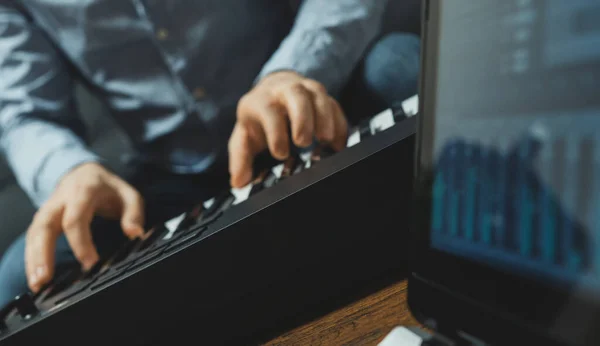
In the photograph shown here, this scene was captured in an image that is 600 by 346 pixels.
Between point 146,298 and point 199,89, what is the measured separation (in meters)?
0.58

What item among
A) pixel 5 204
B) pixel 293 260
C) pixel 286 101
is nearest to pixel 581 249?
pixel 293 260

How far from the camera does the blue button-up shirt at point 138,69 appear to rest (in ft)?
2.69

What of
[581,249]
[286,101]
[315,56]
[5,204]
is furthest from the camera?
[5,204]

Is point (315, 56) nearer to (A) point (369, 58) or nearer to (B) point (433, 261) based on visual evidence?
(A) point (369, 58)

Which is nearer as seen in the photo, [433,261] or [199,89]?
[433,261]

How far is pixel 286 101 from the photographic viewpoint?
47 centimetres

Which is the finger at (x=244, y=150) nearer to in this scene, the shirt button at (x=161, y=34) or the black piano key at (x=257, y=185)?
the black piano key at (x=257, y=185)

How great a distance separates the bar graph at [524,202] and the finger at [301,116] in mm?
225

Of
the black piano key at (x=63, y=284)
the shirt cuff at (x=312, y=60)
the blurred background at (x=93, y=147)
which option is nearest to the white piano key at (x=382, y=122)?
the shirt cuff at (x=312, y=60)

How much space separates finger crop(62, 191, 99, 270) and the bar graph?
48 cm

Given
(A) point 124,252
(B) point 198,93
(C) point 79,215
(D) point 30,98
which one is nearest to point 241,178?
(A) point 124,252

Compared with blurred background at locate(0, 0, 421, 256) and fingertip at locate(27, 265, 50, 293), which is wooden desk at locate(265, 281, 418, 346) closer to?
fingertip at locate(27, 265, 50, 293)

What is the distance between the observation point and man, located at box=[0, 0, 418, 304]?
0.66m

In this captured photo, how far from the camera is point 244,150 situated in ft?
1.66
